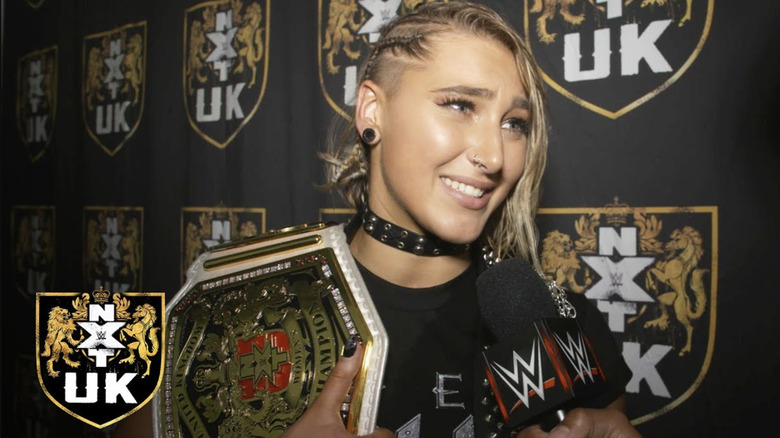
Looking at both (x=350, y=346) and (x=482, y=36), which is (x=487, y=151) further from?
(x=350, y=346)

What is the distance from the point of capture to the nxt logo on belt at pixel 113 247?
1976mm

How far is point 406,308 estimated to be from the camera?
951mm

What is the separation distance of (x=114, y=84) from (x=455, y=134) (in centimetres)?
161

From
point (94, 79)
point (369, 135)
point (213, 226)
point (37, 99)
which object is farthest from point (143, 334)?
point (37, 99)

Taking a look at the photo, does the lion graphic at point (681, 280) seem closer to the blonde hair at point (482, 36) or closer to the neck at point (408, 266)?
the blonde hair at point (482, 36)

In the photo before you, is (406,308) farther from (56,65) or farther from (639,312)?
(56,65)

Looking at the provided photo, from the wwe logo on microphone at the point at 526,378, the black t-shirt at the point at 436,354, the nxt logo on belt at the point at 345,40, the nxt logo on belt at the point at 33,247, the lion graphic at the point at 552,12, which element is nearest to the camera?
the wwe logo on microphone at the point at 526,378

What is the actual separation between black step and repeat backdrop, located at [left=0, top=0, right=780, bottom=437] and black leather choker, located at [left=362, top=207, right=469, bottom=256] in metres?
0.40

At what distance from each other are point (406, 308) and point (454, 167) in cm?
25

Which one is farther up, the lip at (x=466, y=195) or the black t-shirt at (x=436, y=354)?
the lip at (x=466, y=195)

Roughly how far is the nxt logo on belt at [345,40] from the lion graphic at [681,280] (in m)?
0.84

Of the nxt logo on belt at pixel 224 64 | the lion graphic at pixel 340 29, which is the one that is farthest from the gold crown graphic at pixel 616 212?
the nxt logo on belt at pixel 224 64

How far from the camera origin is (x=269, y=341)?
0.89m

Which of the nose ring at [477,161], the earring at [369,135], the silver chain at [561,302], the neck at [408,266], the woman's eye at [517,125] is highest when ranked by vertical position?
the woman's eye at [517,125]
